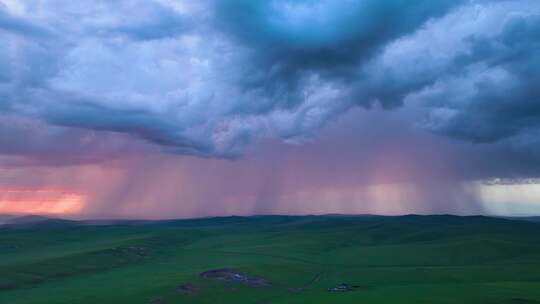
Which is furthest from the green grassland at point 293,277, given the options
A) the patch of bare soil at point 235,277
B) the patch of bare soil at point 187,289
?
the patch of bare soil at point 235,277

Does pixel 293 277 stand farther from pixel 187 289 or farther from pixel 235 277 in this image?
pixel 187 289

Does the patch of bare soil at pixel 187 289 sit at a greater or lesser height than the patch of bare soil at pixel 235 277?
lesser

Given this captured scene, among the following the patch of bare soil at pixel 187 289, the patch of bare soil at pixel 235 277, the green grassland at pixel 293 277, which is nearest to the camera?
the green grassland at pixel 293 277

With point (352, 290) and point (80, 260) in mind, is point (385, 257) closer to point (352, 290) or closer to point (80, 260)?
point (352, 290)

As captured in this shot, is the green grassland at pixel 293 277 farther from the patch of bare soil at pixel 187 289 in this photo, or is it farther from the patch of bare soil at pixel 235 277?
the patch of bare soil at pixel 235 277

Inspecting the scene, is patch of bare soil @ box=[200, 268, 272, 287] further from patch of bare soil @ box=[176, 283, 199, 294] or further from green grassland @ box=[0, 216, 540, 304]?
patch of bare soil @ box=[176, 283, 199, 294]

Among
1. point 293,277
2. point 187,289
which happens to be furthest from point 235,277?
point 293,277

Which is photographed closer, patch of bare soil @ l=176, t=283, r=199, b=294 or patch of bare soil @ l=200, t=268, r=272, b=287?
patch of bare soil @ l=176, t=283, r=199, b=294

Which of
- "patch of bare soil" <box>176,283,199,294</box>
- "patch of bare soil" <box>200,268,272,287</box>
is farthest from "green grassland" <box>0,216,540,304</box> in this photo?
"patch of bare soil" <box>200,268,272,287</box>

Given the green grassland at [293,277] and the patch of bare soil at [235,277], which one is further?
the patch of bare soil at [235,277]
